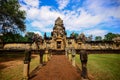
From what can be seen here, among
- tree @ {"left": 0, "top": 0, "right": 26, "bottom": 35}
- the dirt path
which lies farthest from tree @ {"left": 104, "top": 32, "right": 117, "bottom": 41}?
the dirt path

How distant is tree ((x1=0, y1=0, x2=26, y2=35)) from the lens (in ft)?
74.3

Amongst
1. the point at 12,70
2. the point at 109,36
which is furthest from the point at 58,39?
the point at 109,36

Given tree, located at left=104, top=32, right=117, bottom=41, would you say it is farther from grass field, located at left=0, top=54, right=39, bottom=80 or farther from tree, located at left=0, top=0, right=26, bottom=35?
grass field, located at left=0, top=54, right=39, bottom=80

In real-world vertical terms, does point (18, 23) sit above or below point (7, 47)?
above

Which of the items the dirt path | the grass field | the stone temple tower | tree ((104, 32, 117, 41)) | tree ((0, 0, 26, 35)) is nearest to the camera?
the dirt path

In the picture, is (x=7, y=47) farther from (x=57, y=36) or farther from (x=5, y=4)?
(x=5, y=4)

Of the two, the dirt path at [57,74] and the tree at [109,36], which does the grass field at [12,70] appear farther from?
the tree at [109,36]

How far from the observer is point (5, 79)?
863 centimetres

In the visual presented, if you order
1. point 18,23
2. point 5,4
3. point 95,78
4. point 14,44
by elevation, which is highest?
point 5,4

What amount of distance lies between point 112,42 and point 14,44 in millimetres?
29648

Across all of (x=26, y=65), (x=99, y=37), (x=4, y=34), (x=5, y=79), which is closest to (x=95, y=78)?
(x=26, y=65)

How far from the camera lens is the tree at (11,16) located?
892 inches

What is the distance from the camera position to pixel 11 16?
78.8 ft

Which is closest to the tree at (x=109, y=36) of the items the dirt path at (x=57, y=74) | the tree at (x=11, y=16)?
the tree at (x=11, y=16)
